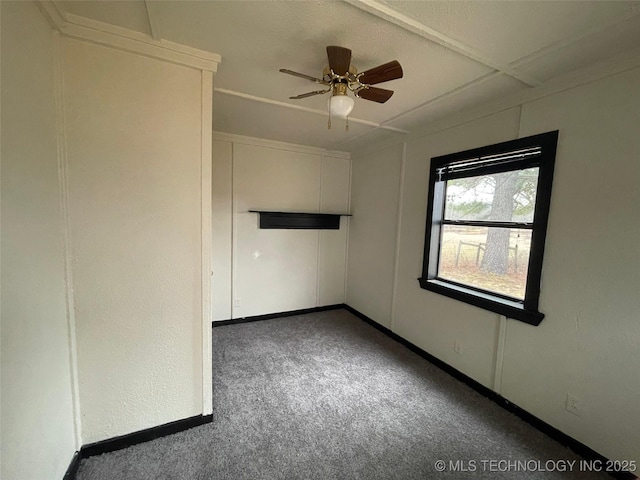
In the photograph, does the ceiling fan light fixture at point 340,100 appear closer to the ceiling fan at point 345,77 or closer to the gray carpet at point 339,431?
the ceiling fan at point 345,77

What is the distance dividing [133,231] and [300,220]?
7.95 feet

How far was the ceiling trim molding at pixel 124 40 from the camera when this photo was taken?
1.30 m

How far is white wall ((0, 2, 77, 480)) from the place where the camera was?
0.99m

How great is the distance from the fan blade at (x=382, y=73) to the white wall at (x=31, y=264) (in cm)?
152

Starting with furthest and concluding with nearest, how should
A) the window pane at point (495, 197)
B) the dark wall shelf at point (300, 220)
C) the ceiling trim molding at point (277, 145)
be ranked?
the dark wall shelf at point (300, 220), the ceiling trim molding at point (277, 145), the window pane at point (495, 197)

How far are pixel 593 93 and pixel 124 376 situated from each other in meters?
3.45

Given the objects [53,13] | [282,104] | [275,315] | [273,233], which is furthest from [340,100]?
[275,315]

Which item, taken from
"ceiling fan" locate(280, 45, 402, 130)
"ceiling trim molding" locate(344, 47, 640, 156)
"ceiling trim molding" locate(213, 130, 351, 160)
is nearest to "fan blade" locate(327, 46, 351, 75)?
"ceiling fan" locate(280, 45, 402, 130)

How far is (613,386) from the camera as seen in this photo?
159 centimetres

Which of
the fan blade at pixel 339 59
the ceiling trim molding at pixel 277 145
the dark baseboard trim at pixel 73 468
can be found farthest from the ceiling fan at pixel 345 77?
the dark baseboard trim at pixel 73 468

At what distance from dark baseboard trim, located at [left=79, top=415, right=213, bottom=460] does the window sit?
7.84 feet

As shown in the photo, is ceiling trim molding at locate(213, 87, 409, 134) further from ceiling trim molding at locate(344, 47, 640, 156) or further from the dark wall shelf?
the dark wall shelf

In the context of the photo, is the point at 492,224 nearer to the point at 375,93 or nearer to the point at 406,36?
the point at 375,93

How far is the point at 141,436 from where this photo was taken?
1701mm
